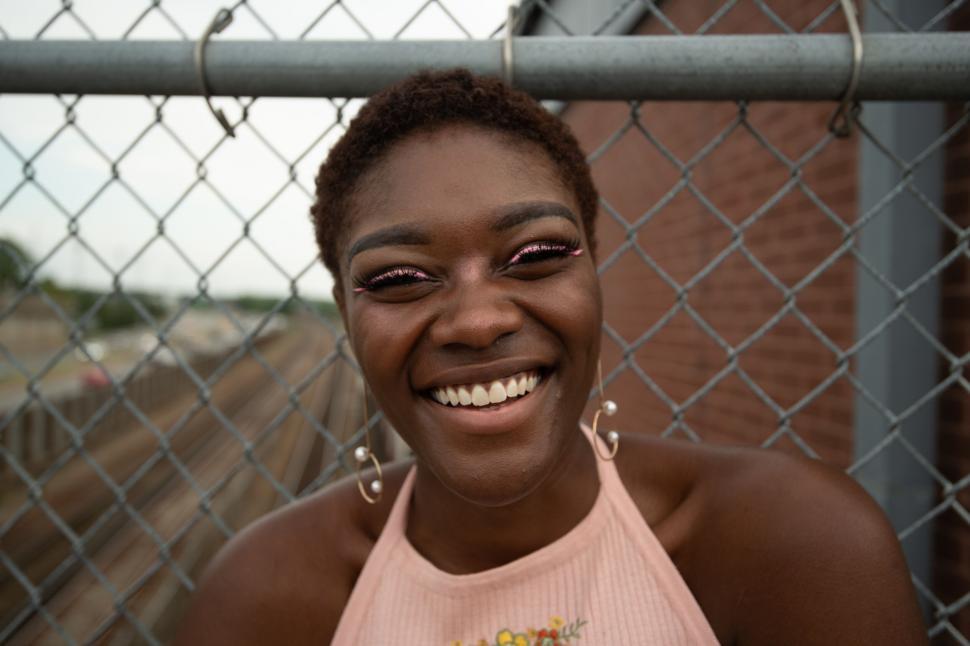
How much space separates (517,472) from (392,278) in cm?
42

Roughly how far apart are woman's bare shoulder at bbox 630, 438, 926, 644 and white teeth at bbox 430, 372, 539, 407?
42 centimetres

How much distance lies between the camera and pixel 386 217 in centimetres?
115

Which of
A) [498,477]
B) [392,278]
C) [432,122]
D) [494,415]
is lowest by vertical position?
[498,477]

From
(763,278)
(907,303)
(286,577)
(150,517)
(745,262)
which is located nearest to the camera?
(286,577)

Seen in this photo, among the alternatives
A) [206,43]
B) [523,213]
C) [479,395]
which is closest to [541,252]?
[523,213]

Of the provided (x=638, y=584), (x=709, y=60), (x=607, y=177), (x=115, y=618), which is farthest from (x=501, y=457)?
(x=607, y=177)

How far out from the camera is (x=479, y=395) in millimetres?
1153

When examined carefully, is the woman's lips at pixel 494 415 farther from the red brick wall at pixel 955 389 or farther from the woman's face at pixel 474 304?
the red brick wall at pixel 955 389

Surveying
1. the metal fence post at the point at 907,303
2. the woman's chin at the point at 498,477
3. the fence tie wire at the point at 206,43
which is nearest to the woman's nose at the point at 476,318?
the woman's chin at the point at 498,477

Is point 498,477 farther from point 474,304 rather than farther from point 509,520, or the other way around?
point 474,304

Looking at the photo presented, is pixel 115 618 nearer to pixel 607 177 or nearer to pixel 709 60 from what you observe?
pixel 709 60

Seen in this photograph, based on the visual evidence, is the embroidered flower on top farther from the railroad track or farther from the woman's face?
the railroad track

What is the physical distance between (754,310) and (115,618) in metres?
3.33

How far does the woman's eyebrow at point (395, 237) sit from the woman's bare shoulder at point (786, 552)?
2.39ft
